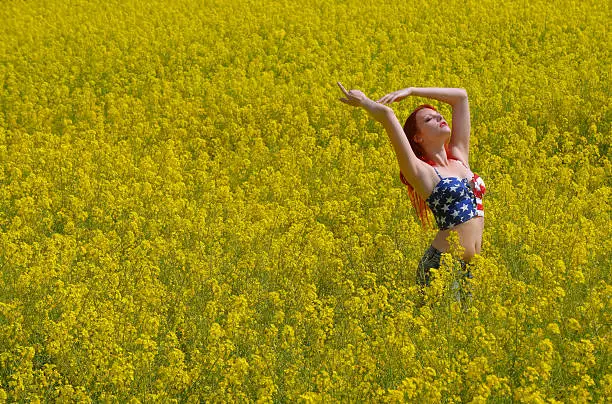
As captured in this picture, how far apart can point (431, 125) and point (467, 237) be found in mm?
689

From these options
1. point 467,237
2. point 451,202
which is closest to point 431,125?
point 451,202

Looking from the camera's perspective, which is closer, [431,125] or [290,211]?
[431,125]

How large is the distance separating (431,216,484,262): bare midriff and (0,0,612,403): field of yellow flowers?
0.50 ft

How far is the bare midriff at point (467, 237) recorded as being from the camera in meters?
5.50

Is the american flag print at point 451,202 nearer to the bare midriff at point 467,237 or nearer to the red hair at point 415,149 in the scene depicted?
the bare midriff at point 467,237

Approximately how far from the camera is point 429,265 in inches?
223

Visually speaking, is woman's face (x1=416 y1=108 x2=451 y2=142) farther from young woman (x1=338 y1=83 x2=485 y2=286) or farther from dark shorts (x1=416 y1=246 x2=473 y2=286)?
dark shorts (x1=416 y1=246 x2=473 y2=286)

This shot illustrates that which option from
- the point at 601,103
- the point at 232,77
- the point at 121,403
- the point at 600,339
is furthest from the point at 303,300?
the point at 232,77

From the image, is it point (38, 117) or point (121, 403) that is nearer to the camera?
point (121, 403)

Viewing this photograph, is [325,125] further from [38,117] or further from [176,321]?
[176,321]

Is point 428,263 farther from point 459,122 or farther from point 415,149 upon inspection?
point 459,122

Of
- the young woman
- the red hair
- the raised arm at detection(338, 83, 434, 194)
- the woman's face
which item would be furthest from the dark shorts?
the woman's face

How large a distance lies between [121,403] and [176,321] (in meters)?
0.74

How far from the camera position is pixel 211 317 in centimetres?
554
